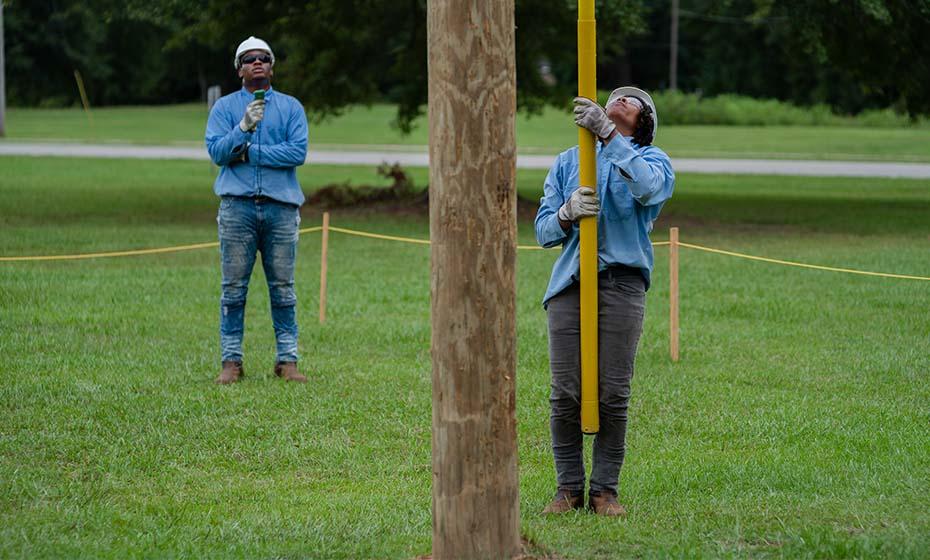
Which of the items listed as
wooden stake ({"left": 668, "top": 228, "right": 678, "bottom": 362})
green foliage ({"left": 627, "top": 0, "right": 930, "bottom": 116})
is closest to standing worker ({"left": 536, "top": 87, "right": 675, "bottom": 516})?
wooden stake ({"left": 668, "top": 228, "right": 678, "bottom": 362})

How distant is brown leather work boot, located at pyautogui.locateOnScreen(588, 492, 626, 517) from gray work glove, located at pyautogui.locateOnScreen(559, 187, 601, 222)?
1.32 meters

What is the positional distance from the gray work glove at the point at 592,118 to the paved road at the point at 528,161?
28514mm

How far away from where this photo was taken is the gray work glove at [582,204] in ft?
19.5

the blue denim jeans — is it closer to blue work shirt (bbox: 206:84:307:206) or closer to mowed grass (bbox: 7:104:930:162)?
blue work shirt (bbox: 206:84:307:206)

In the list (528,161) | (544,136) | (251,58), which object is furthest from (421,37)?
(544,136)

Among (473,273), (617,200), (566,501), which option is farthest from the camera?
(566,501)

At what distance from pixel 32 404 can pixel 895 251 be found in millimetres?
12549

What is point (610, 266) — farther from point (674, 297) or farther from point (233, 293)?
point (674, 297)

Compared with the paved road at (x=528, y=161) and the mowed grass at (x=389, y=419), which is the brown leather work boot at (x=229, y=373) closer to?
the mowed grass at (x=389, y=419)

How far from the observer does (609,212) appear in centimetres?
627

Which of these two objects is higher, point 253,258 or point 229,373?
point 253,258

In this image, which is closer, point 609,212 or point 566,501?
point 609,212

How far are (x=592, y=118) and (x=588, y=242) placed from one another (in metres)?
0.53

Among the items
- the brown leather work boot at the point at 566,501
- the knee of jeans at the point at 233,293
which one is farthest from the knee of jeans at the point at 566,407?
the knee of jeans at the point at 233,293
